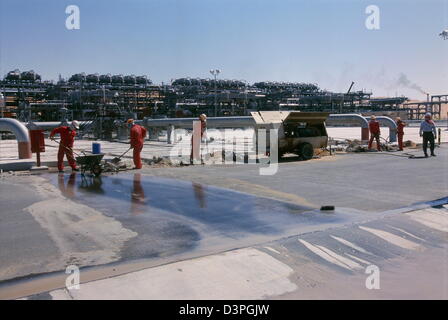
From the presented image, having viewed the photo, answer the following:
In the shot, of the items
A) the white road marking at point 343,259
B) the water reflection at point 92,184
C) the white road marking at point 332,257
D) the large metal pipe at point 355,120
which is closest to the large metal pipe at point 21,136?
the water reflection at point 92,184

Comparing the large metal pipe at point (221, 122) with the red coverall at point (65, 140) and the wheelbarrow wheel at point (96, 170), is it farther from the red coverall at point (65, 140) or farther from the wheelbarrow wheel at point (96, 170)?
the wheelbarrow wheel at point (96, 170)

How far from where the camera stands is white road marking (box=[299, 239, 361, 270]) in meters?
5.02

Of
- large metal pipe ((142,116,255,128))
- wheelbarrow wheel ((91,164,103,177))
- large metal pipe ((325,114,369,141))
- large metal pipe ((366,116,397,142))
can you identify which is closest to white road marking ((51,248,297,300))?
wheelbarrow wheel ((91,164,103,177))

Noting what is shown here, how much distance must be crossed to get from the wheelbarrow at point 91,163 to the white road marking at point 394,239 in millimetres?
7453

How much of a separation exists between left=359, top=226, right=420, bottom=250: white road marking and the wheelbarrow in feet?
24.5

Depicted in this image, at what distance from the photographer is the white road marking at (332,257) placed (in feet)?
16.5

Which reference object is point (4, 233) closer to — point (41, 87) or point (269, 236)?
point (269, 236)

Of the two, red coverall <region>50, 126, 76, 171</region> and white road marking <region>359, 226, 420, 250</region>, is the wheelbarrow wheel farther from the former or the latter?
white road marking <region>359, 226, 420, 250</region>

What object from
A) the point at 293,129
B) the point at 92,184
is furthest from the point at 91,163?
the point at 293,129
